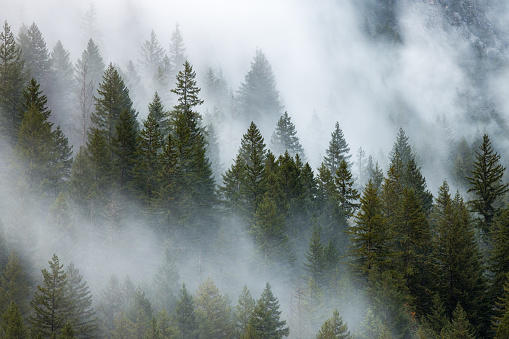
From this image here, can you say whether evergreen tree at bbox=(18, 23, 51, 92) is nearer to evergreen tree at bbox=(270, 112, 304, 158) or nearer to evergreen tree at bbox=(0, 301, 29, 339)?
evergreen tree at bbox=(270, 112, 304, 158)

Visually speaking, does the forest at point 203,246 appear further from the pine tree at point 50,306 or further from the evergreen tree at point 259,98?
the evergreen tree at point 259,98

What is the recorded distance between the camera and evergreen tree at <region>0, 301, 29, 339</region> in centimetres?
2852

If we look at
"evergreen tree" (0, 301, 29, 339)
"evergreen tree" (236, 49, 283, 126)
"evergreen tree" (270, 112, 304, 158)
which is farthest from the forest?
"evergreen tree" (236, 49, 283, 126)

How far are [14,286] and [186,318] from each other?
44.7 feet

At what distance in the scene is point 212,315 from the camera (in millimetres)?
34781

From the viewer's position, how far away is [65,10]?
136 meters

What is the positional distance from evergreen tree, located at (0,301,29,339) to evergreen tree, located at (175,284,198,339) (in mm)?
10303

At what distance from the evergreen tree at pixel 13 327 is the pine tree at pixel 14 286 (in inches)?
150

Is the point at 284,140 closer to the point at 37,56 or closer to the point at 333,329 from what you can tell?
the point at 37,56

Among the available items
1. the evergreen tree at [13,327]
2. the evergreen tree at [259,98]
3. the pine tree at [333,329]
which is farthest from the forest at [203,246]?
the evergreen tree at [259,98]

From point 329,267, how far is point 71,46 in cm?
10776

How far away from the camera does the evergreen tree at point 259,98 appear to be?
98.4 m

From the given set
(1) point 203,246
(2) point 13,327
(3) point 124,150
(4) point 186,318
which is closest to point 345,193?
(1) point 203,246

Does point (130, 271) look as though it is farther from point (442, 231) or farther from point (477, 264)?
point (477, 264)
